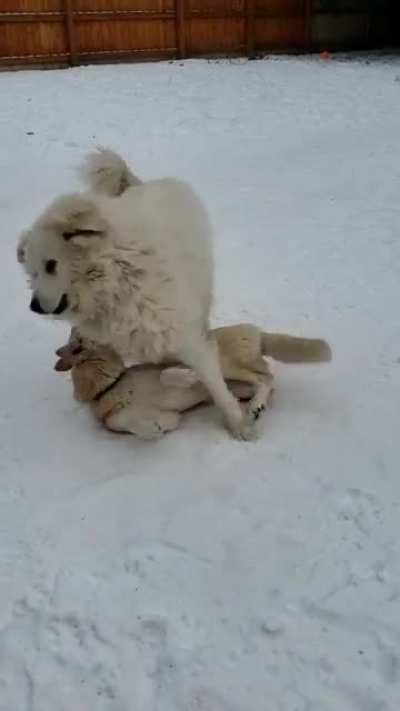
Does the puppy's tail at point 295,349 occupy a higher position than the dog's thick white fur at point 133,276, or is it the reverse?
the dog's thick white fur at point 133,276

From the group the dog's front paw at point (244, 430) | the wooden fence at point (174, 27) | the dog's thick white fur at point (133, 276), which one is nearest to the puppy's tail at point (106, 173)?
the dog's thick white fur at point (133, 276)

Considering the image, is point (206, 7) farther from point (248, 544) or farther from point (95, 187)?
point (248, 544)

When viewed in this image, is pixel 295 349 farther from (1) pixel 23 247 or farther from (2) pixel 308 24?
(2) pixel 308 24

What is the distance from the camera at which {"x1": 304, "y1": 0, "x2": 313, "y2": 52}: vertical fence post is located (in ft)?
46.1

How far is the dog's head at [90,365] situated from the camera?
3.08 meters

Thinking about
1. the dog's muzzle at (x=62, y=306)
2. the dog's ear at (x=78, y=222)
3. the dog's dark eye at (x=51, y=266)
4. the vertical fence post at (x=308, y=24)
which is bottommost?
the vertical fence post at (x=308, y=24)

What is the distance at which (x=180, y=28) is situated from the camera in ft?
43.2

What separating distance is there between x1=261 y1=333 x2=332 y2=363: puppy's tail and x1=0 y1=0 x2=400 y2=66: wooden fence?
10898mm

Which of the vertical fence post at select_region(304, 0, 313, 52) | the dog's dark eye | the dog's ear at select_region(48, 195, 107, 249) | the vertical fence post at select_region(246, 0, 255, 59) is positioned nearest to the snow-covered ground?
the dog's dark eye

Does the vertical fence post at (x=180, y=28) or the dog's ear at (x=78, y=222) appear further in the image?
the vertical fence post at (x=180, y=28)

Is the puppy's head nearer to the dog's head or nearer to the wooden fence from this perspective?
the dog's head

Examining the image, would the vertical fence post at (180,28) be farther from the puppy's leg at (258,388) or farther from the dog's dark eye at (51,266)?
the dog's dark eye at (51,266)

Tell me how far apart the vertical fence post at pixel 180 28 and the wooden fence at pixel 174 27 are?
2 centimetres

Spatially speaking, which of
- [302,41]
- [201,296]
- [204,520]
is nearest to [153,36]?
[302,41]
